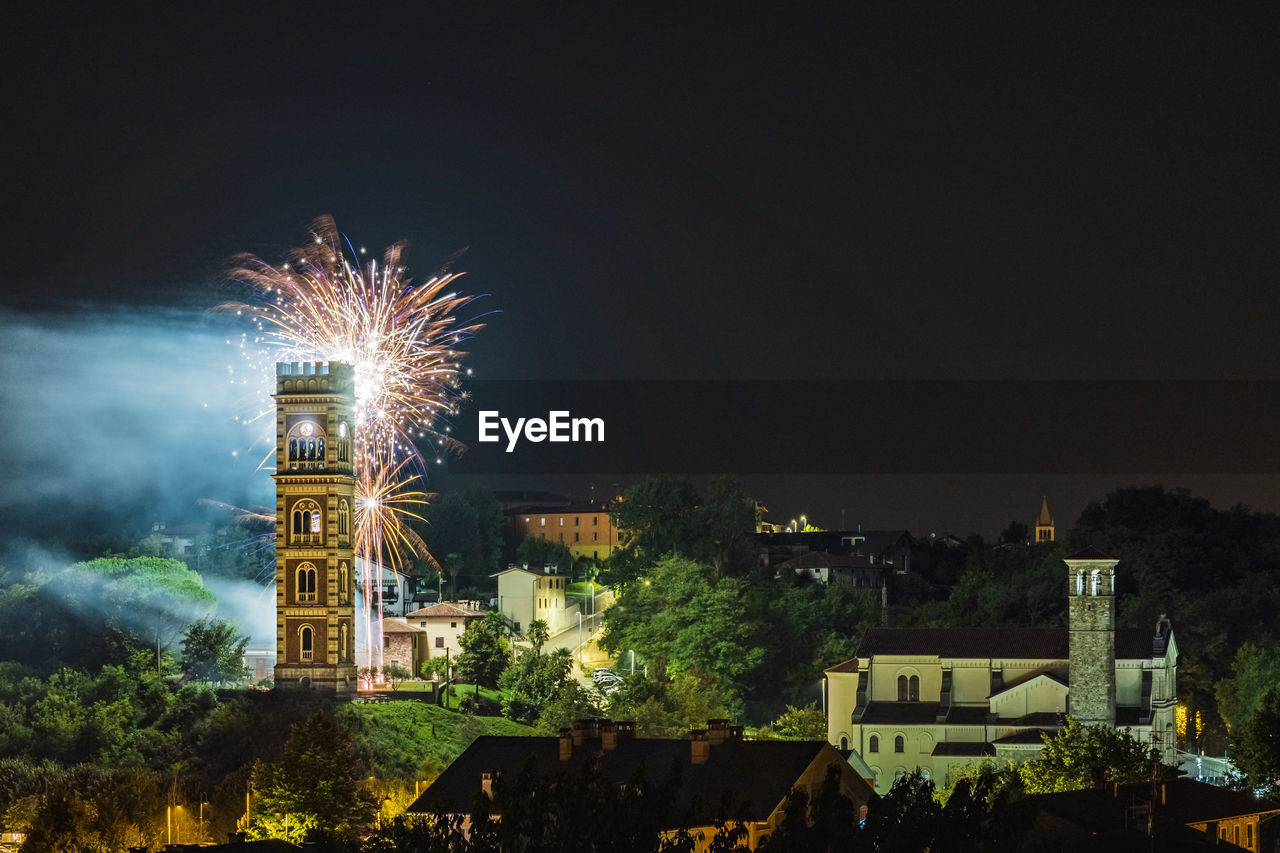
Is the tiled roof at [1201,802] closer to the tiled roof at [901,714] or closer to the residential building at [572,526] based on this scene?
the tiled roof at [901,714]

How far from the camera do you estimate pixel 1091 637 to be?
308 feet

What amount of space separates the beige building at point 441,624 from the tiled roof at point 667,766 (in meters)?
47.2

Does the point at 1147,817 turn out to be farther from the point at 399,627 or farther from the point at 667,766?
the point at 399,627

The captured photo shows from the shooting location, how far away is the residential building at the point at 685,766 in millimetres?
63750

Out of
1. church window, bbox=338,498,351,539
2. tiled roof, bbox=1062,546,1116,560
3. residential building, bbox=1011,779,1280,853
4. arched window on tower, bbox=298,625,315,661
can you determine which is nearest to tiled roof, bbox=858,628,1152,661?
tiled roof, bbox=1062,546,1116,560

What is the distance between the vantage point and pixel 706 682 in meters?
107

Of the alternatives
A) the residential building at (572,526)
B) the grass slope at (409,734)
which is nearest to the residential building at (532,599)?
the grass slope at (409,734)

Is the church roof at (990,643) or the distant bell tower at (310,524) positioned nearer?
the distant bell tower at (310,524)

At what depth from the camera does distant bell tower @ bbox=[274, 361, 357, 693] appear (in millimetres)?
87938

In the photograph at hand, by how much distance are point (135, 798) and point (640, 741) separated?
14.9m

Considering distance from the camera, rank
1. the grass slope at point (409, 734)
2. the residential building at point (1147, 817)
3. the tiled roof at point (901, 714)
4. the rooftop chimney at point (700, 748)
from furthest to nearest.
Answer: the tiled roof at point (901, 714) → the grass slope at point (409, 734) → the rooftop chimney at point (700, 748) → the residential building at point (1147, 817)

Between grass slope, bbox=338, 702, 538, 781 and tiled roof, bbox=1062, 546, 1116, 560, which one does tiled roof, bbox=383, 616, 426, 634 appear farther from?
tiled roof, bbox=1062, 546, 1116, 560

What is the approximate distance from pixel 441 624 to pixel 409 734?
3388 centimetres

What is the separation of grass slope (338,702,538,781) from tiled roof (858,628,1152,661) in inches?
652
